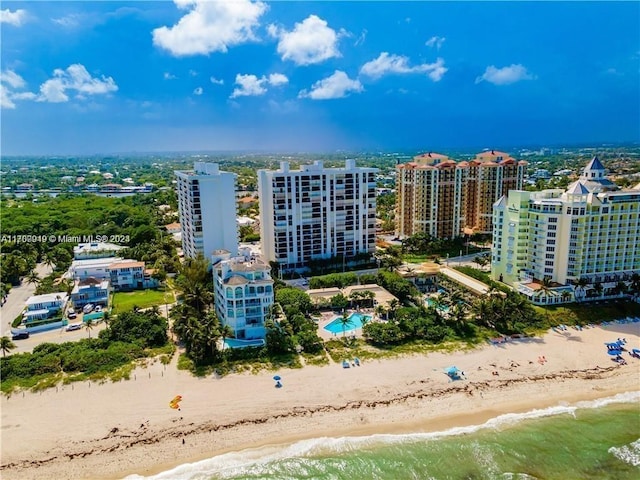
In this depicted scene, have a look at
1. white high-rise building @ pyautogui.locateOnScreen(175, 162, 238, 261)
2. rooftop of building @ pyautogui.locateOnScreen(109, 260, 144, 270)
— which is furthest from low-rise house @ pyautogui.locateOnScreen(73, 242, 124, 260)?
white high-rise building @ pyautogui.locateOnScreen(175, 162, 238, 261)

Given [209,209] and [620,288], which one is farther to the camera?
[209,209]

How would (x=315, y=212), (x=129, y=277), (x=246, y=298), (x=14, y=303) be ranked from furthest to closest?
(x=315, y=212) < (x=129, y=277) < (x=14, y=303) < (x=246, y=298)

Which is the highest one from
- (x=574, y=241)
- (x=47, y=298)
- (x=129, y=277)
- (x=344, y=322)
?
(x=574, y=241)

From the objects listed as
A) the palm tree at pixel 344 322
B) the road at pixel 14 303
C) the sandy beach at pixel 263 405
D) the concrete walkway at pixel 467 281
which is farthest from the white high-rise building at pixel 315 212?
the road at pixel 14 303

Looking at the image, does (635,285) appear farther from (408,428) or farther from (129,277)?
(129,277)

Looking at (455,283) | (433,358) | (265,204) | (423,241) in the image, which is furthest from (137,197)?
(433,358)

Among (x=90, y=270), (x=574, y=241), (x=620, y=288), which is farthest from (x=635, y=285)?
(x=90, y=270)

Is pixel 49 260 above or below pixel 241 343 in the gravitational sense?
above
